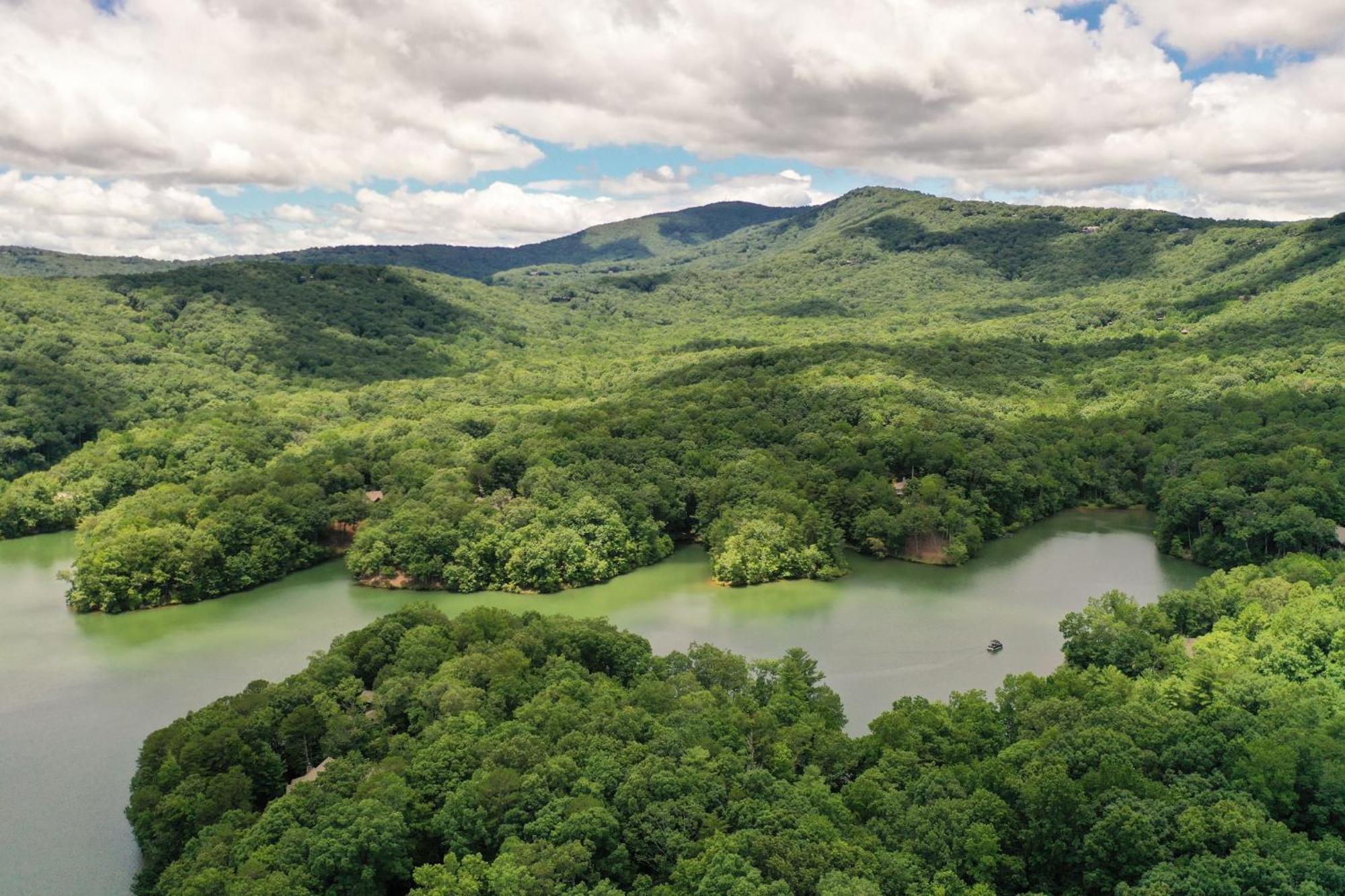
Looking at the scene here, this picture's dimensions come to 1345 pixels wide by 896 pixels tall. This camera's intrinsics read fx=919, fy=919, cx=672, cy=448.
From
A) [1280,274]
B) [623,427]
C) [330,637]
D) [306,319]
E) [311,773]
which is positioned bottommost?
[330,637]

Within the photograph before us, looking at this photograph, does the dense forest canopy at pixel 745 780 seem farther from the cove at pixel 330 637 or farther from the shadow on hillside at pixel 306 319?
the shadow on hillside at pixel 306 319

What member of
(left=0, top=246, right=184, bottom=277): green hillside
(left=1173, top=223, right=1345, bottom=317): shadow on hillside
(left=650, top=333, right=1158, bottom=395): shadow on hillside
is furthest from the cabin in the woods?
(left=0, top=246, right=184, bottom=277): green hillside

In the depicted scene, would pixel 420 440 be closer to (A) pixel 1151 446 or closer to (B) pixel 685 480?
(B) pixel 685 480

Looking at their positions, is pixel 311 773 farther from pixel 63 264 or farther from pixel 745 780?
pixel 63 264

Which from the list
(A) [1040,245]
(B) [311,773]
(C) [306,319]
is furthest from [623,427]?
(A) [1040,245]

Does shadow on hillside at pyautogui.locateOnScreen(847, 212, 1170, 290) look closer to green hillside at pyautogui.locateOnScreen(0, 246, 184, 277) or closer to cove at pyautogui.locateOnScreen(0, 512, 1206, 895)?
cove at pyautogui.locateOnScreen(0, 512, 1206, 895)

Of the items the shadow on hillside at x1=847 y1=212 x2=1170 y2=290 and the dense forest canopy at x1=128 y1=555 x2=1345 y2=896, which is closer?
the dense forest canopy at x1=128 y1=555 x2=1345 y2=896

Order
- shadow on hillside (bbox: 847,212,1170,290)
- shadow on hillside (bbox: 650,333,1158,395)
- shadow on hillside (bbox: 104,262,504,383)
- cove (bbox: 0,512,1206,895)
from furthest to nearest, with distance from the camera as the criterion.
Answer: shadow on hillside (bbox: 847,212,1170,290)
shadow on hillside (bbox: 104,262,504,383)
shadow on hillside (bbox: 650,333,1158,395)
cove (bbox: 0,512,1206,895)

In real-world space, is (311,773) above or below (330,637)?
above
